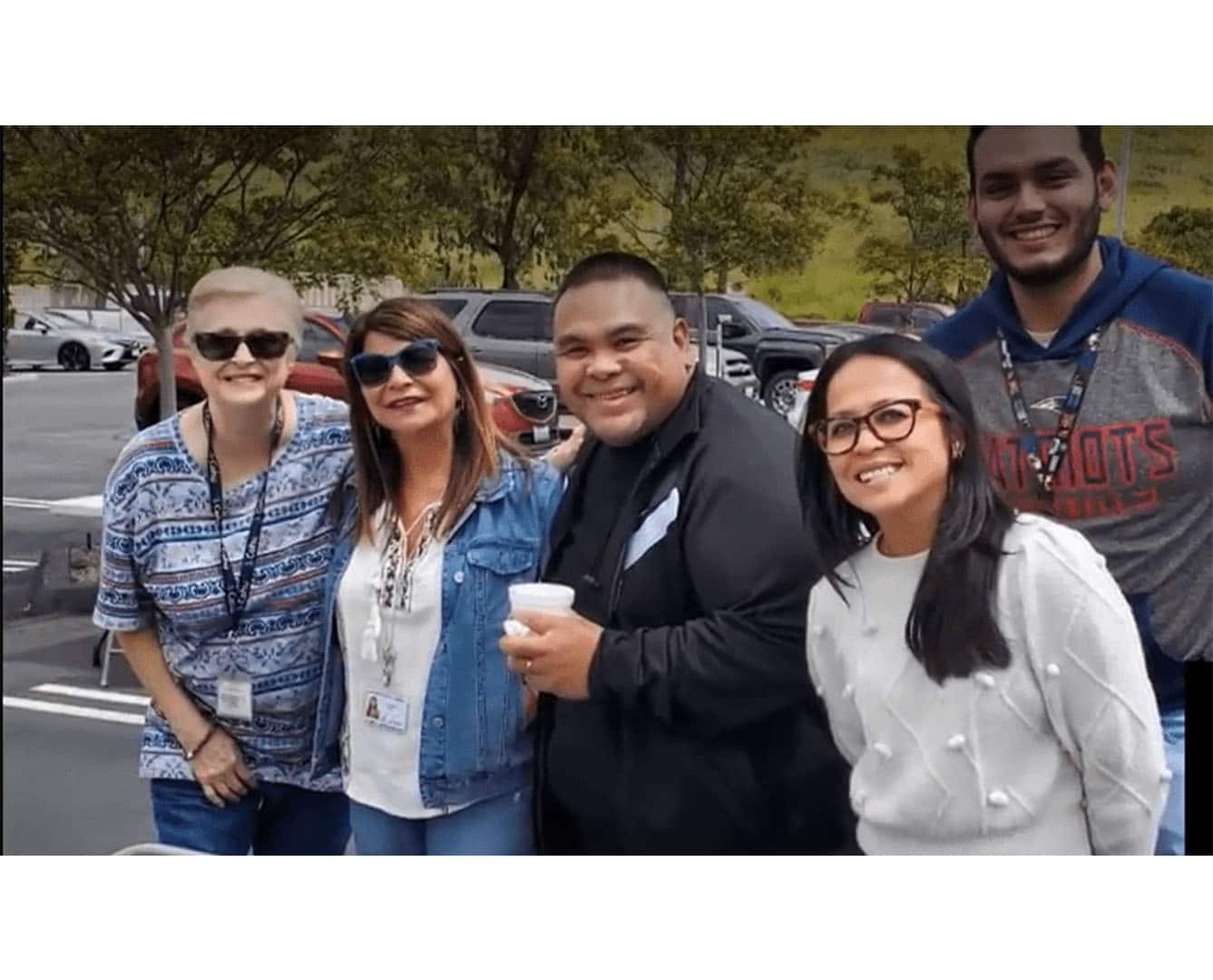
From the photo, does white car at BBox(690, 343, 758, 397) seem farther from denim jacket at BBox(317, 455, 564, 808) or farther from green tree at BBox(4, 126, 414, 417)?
green tree at BBox(4, 126, 414, 417)

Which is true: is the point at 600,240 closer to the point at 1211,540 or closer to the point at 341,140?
the point at 341,140

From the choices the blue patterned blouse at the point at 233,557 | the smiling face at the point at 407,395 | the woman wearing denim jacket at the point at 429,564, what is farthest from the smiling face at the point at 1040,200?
the blue patterned blouse at the point at 233,557

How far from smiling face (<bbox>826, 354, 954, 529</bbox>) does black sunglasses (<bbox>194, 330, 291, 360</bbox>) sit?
1.29m

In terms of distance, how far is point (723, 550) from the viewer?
315cm

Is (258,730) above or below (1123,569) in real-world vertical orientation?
below

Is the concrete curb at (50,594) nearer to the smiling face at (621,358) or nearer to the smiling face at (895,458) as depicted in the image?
the smiling face at (621,358)

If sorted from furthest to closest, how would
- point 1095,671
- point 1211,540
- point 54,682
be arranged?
point 54,682 → point 1211,540 → point 1095,671

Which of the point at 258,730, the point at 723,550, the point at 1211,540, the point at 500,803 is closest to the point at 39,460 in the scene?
the point at 258,730

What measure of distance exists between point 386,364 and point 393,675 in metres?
0.72

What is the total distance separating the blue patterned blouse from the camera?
3.30 metres

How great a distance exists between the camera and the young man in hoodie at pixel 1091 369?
10.4 feet

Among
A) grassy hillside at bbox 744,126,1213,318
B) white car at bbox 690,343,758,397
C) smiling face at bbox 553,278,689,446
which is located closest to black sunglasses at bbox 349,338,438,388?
smiling face at bbox 553,278,689,446

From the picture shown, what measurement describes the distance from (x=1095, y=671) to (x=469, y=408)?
1.50 meters

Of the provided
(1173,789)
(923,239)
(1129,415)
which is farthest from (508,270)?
(1173,789)
